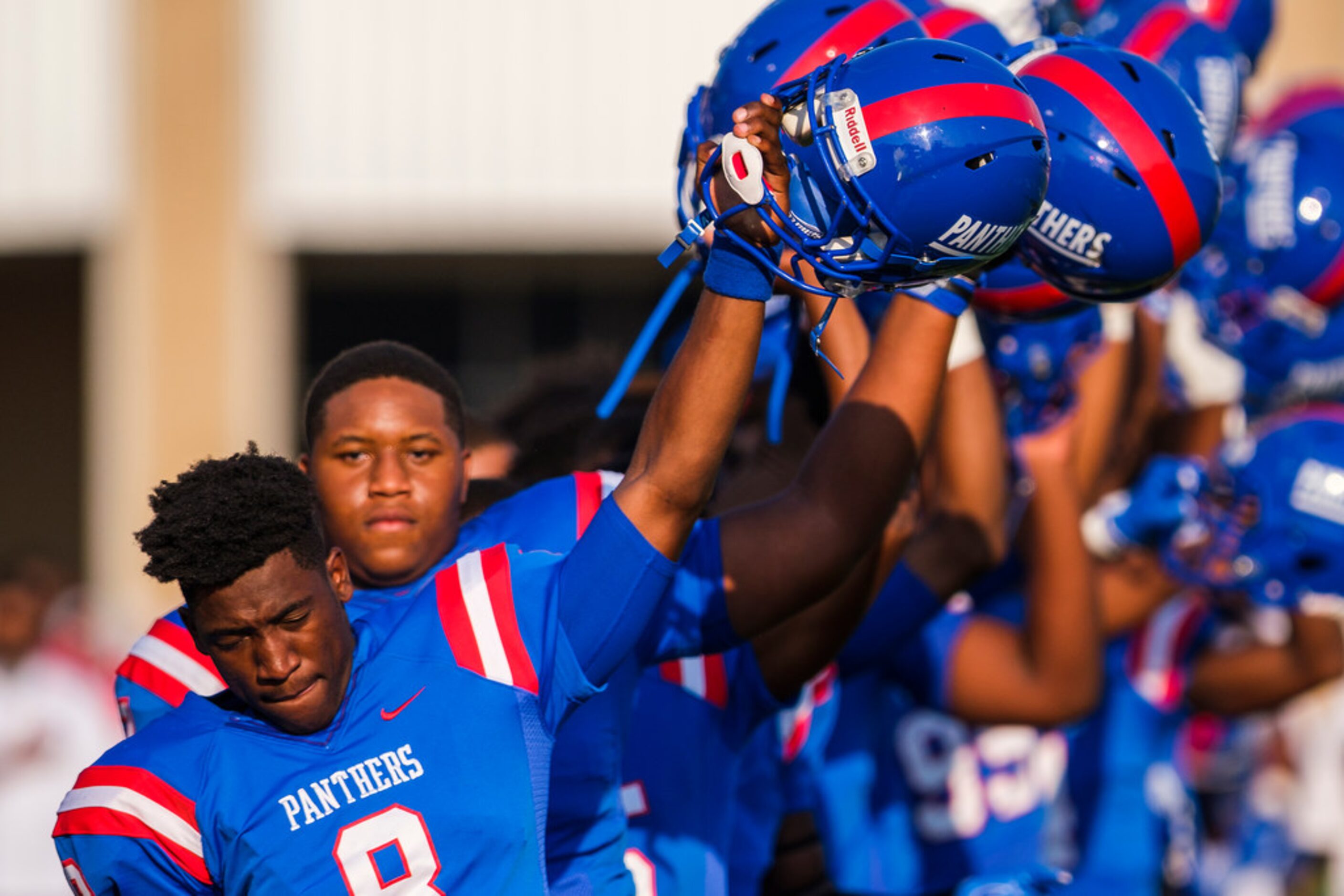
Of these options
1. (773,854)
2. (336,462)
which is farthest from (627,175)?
(336,462)

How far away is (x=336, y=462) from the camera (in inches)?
103

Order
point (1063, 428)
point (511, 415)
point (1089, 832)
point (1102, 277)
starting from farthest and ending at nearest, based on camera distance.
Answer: point (1089, 832) → point (511, 415) → point (1063, 428) → point (1102, 277)

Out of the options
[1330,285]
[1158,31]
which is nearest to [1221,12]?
[1158,31]

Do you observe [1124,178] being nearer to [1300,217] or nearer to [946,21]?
[946,21]

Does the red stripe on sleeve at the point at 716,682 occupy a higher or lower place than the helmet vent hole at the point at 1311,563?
higher

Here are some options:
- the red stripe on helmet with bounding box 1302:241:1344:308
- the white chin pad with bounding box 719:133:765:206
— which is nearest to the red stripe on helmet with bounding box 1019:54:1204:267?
the white chin pad with bounding box 719:133:765:206

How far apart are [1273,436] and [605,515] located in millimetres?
2389

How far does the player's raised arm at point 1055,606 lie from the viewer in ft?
11.5

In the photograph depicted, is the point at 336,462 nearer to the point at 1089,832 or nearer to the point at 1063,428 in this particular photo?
the point at 1063,428

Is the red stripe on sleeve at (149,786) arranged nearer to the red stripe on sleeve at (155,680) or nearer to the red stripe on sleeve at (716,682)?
the red stripe on sleeve at (155,680)

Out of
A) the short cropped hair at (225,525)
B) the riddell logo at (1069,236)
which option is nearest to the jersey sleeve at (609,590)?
the short cropped hair at (225,525)

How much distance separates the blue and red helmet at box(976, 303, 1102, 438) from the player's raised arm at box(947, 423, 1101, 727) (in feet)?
0.15

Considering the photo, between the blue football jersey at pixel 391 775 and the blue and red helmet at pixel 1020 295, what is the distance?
1043mm

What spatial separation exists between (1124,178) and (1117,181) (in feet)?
0.04
